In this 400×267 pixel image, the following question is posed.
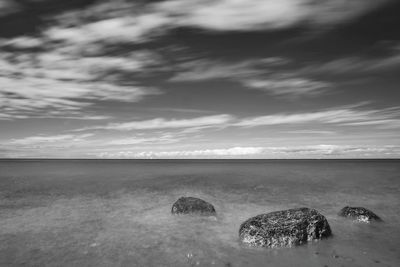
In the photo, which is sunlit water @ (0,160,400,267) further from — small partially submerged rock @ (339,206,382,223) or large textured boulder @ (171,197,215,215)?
large textured boulder @ (171,197,215,215)

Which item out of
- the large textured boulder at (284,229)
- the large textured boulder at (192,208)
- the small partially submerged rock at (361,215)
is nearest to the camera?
the large textured boulder at (284,229)

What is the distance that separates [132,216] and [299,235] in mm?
12952

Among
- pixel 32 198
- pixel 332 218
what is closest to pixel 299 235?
pixel 332 218

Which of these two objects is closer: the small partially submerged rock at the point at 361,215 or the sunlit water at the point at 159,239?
the sunlit water at the point at 159,239

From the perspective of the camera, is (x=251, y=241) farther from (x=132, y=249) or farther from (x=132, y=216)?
(x=132, y=216)

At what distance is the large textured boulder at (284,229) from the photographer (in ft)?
41.7

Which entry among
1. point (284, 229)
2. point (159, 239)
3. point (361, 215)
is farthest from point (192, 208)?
point (361, 215)

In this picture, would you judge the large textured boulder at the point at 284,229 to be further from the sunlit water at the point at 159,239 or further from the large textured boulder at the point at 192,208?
the large textured boulder at the point at 192,208

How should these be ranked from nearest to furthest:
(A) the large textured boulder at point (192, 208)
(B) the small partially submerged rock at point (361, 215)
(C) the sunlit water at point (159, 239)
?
(C) the sunlit water at point (159, 239) → (B) the small partially submerged rock at point (361, 215) → (A) the large textured boulder at point (192, 208)

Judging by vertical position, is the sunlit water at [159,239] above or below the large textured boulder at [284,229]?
below

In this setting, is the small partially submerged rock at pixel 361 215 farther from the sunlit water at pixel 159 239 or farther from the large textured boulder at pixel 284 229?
the large textured boulder at pixel 284 229

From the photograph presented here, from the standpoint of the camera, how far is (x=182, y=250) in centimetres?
1307

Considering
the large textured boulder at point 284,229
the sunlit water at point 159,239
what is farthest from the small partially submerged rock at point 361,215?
the large textured boulder at point 284,229

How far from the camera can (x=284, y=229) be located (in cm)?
1291
